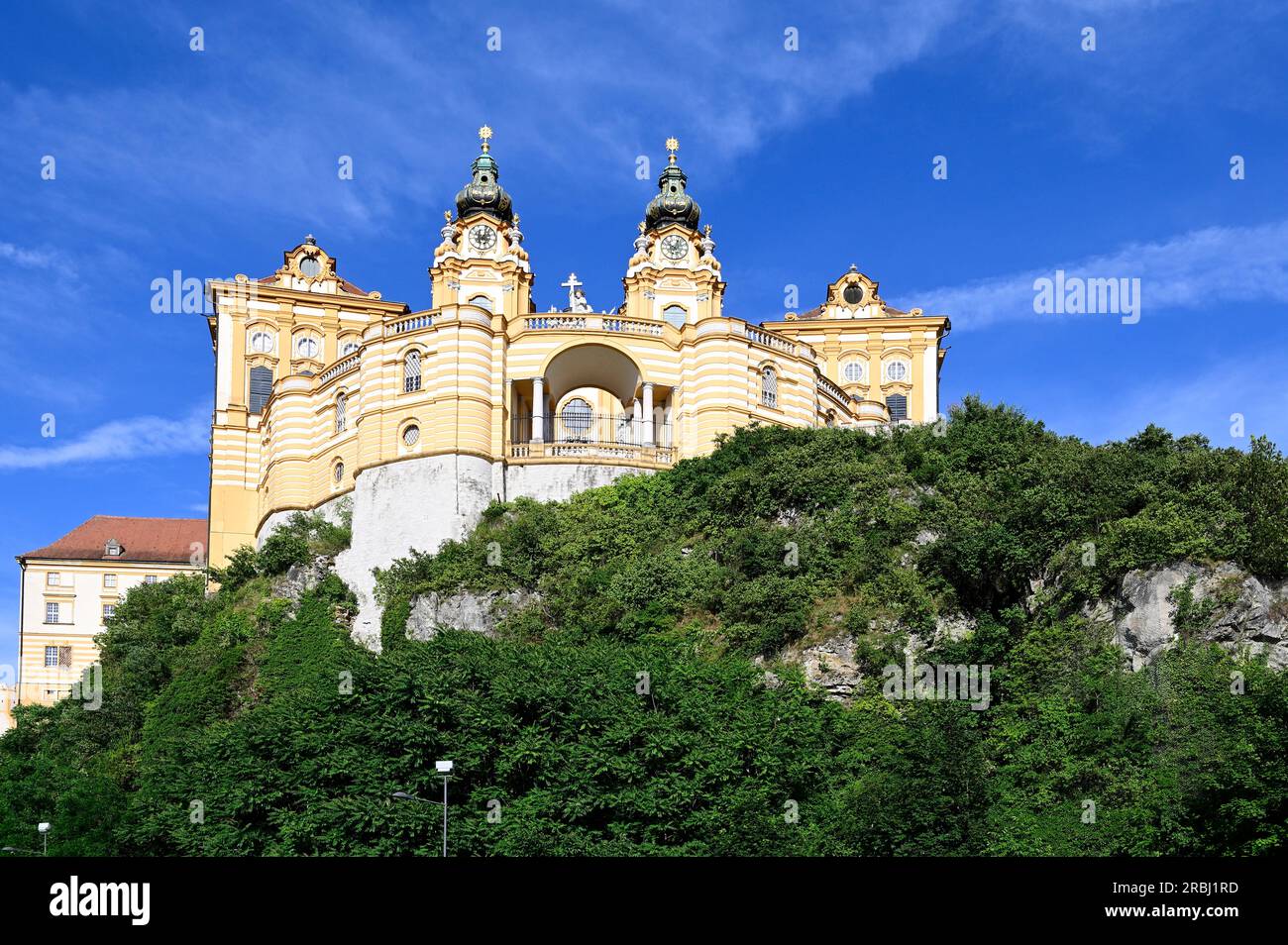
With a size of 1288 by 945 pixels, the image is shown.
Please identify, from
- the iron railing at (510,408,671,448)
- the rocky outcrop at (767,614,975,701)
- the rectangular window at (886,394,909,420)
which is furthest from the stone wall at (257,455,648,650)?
the rectangular window at (886,394,909,420)

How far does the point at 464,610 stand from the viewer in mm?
54625

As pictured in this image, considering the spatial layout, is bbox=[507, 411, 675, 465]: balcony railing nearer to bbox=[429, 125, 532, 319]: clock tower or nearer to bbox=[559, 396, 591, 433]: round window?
bbox=[559, 396, 591, 433]: round window

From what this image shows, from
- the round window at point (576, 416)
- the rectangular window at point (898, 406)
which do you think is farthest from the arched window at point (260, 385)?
the rectangular window at point (898, 406)

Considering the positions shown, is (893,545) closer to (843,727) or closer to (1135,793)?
(843,727)

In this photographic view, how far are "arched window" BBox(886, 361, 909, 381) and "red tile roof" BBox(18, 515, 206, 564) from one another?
46752 millimetres

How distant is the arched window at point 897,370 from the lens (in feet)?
267

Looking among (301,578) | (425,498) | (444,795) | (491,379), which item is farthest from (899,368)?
(444,795)

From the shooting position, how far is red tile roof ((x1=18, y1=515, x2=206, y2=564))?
330ft

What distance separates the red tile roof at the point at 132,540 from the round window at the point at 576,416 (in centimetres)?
3666

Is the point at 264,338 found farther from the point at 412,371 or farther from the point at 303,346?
the point at 412,371

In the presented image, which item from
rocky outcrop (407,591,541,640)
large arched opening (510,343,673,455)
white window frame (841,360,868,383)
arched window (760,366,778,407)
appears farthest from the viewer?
white window frame (841,360,868,383)

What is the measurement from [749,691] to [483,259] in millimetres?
37134

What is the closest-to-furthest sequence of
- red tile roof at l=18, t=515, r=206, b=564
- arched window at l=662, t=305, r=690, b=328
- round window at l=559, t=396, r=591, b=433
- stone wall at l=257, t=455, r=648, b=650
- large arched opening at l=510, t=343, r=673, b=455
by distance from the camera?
1. stone wall at l=257, t=455, r=648, b=650
2. large arched opening at l=510, t=343, r=673, b=455
3. round window at l=559, t=396, r=591, b=433
4. arched window at l=662, t=305, r=690, b=328
5. red tile roof at l=18, t=515, r=206, b=564
